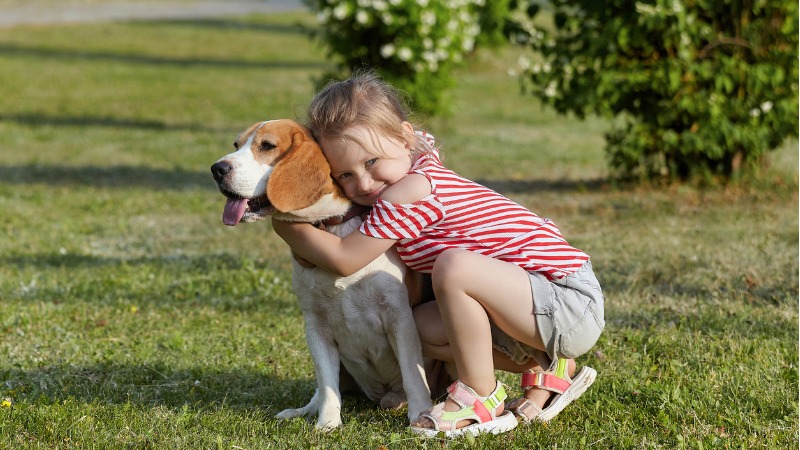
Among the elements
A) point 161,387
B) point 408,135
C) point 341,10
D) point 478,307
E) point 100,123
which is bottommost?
point 100,123

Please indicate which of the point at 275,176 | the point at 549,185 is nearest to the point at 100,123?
the point at 549,185

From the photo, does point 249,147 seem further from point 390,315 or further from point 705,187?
point 705,187

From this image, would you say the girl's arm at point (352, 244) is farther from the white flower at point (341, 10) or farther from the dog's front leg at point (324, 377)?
the white flower at point (341, 10)

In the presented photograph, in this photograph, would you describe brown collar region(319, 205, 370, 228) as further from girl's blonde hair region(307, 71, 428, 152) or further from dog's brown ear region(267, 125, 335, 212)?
girl's blonde hair region(307, 71, 428, 152)

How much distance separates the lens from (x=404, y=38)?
44.7 feet

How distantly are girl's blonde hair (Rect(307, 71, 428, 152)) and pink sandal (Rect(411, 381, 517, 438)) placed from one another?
0.97 metres

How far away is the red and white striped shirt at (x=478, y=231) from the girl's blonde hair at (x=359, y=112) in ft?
0.57

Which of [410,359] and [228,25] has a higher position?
[410,359]

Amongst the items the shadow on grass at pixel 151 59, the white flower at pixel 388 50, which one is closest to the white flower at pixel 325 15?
the white flower at pixel 388 50

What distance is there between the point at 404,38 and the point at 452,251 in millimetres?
10107

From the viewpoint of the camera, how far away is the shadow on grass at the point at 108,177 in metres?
11.2

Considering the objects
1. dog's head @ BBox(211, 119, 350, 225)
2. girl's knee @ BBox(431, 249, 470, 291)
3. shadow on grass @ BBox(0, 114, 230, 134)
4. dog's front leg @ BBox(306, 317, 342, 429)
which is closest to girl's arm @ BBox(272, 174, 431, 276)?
dog's head @ BBox(211, 119, 350, 225)

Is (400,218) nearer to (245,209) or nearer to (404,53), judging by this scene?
(245,209)

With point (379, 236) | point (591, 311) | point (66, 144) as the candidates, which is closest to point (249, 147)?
point (379, 236)
